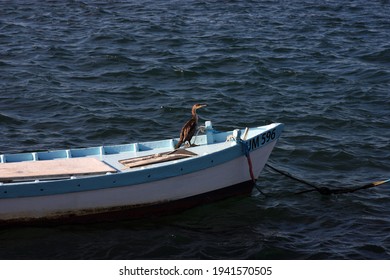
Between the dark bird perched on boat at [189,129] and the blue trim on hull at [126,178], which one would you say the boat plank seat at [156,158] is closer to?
the dark bird perched on boat at [189,129]

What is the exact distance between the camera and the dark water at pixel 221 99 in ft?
39.8

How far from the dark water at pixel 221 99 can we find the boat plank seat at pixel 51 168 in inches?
36.4

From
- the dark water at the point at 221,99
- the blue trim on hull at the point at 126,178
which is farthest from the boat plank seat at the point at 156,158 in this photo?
the dark water at the point at 221,99

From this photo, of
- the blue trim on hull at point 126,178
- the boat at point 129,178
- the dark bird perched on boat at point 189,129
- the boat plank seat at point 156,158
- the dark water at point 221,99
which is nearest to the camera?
the blue trim on hull at point 126,178

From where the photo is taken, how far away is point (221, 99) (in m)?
18.3

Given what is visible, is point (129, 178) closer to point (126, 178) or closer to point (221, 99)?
point (126, 178)

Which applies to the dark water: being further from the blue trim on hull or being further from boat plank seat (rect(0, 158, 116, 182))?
boat plank seat (rect(0, 158, 116, 182))

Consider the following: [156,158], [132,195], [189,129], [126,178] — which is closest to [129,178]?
[126,178]

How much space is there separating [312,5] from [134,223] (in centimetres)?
1613

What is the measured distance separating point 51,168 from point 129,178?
1.29 meters

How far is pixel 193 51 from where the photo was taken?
21.9 metres

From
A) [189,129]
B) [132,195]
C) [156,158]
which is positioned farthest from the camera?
[189,129]

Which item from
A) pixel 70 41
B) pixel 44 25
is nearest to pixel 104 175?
pixel 70 41

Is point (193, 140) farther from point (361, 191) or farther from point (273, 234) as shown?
point (361, 191)
